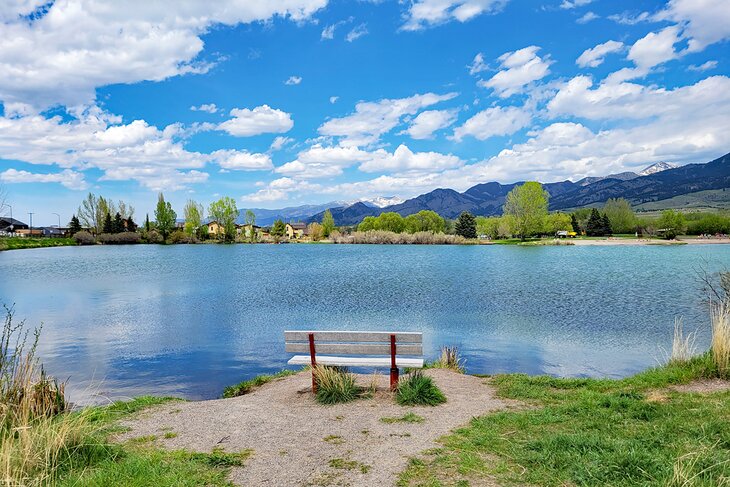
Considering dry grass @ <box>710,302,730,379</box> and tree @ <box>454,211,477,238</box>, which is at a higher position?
tree @ <box>454,211,477,238</box>

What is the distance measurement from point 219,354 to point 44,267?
156 feet

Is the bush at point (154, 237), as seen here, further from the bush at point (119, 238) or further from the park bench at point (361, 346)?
the park bench at point (361, 346)

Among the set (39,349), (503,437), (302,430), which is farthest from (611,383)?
(39,349)

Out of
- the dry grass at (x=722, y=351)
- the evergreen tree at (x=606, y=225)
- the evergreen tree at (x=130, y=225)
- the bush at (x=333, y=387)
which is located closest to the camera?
the dry grass at (x=722, y=351)

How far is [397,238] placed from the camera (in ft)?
369

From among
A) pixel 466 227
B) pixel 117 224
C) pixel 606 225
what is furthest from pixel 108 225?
pixel 606 225

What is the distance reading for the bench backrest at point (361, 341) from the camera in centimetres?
882

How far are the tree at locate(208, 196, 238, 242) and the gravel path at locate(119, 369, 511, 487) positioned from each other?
405 feet

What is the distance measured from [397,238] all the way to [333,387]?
4099 inches

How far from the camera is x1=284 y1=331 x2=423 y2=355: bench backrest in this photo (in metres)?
8.82

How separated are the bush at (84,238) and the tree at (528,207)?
4150 inches

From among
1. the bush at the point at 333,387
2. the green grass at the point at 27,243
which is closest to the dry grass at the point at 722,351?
the bush at the point at 333,387

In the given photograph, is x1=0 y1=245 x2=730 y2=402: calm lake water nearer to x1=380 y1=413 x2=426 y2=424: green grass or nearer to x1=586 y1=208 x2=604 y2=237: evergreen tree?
x1=380 y1=413 x2=426 y2=424: green grass

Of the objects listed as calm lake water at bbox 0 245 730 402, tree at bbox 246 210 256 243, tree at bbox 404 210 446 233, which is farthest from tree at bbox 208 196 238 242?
calm lake water at bbox 0 245 730 402
